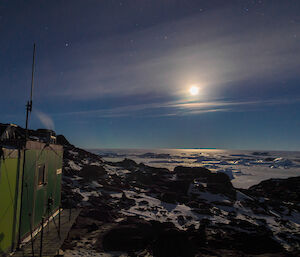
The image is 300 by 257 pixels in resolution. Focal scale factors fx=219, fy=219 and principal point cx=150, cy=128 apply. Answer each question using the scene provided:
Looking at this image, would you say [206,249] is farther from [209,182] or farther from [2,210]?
[209,182]

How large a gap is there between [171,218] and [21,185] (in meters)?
13.6

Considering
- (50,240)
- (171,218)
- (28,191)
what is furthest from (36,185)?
(171,218)

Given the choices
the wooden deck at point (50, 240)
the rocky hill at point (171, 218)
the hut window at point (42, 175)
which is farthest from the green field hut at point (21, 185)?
the rocky hill at point (171, 218)

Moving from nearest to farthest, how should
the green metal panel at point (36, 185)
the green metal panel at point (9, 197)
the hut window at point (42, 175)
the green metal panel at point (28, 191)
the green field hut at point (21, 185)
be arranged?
the green metal panel at point (9, 197)
the green field hut at point (21, 185)
the green metal panel at point (28, 191)
the green metal panel at point (36, 185)
the hut window at point (42, 175)

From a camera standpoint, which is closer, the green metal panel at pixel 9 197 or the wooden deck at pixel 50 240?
the green metal panel at pixel 9 197

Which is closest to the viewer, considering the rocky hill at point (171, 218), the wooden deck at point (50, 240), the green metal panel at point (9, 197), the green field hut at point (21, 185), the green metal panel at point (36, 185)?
the green metal panel at point (9, 197)

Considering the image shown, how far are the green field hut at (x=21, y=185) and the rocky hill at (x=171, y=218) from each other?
2811 millimetres

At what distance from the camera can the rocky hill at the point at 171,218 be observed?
12.8m

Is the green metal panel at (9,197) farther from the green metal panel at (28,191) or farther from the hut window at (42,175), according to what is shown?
the hut window at (42,175)

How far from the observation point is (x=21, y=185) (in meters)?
8.70

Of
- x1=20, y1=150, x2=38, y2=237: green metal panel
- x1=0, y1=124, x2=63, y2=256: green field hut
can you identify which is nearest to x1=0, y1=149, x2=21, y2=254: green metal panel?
x1=0, y1=124, x2=63, y2=256: green field hut

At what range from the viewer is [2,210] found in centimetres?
746

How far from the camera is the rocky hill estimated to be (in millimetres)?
12812

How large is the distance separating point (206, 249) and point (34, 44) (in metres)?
14.1
